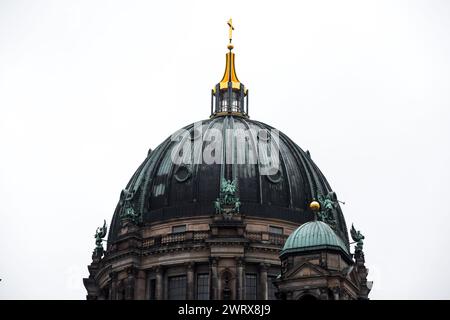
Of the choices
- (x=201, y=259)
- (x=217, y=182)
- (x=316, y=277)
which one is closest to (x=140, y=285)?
(x=201, y=259)

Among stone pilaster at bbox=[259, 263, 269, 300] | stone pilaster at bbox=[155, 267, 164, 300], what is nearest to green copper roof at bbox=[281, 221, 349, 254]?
stone pilaster at bbox=[259, 263, 269, 300]

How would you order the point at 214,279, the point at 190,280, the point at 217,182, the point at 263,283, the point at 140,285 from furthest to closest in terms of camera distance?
1. the point at 217,182
2. the point at 140,285
3. the point at 263,283
4. the point at 190,280
5. the point at 214,279

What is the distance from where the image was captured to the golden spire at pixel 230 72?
94.9m

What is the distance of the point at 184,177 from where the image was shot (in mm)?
83500

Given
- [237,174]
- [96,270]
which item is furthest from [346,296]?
[96,270]

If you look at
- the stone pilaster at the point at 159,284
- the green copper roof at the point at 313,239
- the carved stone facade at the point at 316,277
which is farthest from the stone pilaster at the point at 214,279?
the green copper roof at the point at 313,239

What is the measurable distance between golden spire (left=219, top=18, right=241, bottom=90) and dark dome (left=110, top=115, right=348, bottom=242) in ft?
24.7

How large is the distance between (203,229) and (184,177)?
4824 mm

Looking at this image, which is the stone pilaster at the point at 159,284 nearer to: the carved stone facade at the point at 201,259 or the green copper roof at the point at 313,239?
the carved stone facade at the point at 201,259

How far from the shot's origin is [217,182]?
271 ft

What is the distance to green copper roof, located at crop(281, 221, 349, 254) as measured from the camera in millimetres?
66062

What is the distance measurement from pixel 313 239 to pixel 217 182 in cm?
1738

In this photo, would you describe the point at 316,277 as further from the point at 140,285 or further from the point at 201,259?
the point at 140,285
